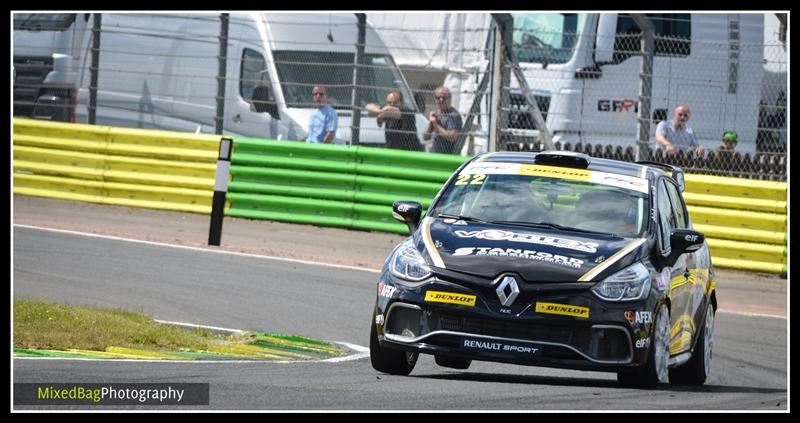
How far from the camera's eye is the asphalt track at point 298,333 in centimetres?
777

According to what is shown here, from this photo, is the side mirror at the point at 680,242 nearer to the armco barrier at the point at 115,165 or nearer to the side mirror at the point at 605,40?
the side mirror at the point at 605,40

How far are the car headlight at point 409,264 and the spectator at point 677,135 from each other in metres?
9.80

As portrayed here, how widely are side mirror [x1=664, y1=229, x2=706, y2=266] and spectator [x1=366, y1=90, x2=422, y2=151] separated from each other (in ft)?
34.2

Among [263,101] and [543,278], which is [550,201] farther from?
[263,101]

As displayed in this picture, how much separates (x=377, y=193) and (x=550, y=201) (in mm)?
9903

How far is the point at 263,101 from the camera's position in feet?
68.9

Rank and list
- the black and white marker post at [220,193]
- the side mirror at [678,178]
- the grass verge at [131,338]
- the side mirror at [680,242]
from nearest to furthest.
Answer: the side mirror at [680,242] < the grass verge at [131,338] < the side mirror at [678,178] < the black and white marker post at [220,193]

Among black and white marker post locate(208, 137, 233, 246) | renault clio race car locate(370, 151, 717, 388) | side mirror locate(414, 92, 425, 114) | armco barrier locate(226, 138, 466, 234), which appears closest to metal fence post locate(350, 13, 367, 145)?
armco barrier locate(226, 138, 466, 234)

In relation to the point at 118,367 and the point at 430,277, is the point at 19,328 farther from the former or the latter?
the point at 430,277

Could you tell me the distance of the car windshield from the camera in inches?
366

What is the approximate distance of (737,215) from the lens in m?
17.6

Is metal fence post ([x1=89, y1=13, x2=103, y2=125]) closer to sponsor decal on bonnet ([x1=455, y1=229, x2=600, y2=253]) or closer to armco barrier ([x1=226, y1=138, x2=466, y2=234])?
armco barrier ([x1=226, y1=138, x2=466, y2=234])

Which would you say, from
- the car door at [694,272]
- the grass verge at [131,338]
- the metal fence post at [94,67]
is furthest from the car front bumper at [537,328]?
the metal fence post at [94,67]

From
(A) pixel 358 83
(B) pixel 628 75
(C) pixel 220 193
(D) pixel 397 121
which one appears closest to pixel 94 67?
(A) pixel 358 83
